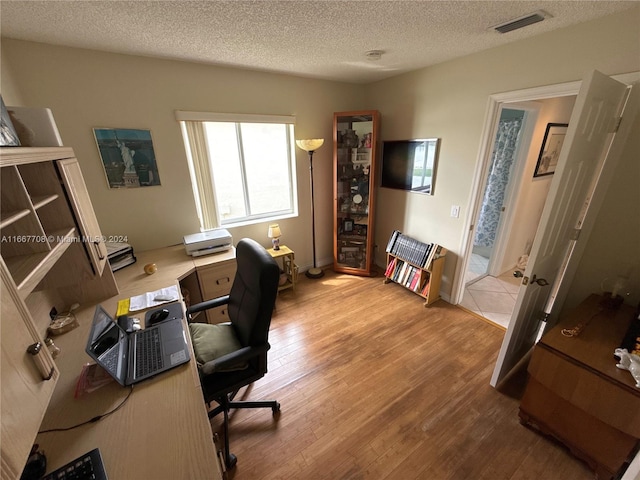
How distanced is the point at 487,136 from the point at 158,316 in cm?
276

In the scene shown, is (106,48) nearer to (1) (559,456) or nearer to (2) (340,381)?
(2) (340,381)

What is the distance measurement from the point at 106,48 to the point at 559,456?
12.9 ft

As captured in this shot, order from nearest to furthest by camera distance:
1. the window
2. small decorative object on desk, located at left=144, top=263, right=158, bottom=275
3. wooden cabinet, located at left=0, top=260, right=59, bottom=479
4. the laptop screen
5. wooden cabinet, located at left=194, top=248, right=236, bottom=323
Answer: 1. wooden cabinet, located at left=0, top=260, right=59, bottom=479
2. the laptop screen
3. small decorative object on desk, located at left=144, top=263, right=158, bottom=275
4. wooden cabinet, located at left=194, top=248, right=236, bottom=323
5. the window

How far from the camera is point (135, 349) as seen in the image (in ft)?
3.94

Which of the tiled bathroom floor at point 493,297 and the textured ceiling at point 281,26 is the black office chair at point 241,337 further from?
the tiled bathroom floor at point 493,297

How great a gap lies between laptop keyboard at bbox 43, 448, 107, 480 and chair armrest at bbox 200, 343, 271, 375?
1.53ft

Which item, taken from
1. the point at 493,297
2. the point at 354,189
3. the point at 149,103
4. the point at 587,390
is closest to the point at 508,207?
the point at 493,297

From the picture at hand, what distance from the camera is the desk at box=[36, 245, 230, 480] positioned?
2.61 ft

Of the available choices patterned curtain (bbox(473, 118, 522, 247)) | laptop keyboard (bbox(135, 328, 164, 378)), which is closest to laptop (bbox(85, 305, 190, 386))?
laptop keyboard (bbox(135, 328, 164, 378))

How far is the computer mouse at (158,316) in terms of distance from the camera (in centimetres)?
140

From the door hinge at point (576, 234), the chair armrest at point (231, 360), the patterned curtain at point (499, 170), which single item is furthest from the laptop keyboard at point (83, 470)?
the patterned curtain at point (499, 170)

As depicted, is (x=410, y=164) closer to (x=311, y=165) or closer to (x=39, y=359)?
(x=311, y=165)

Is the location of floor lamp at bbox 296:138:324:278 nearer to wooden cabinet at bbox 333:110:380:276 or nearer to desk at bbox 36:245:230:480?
wooden cabinet at bbox 333:110:380:276

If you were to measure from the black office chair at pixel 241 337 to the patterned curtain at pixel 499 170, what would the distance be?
9.48 feet
